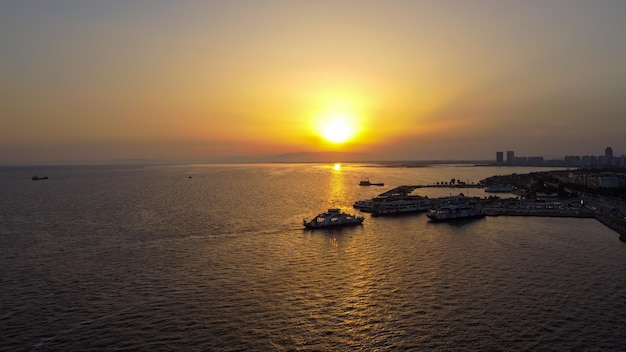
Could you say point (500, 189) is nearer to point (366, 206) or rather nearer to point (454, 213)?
point (366, 206)

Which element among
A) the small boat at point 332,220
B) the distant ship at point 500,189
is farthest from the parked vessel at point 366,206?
the distant ship at point 500,189

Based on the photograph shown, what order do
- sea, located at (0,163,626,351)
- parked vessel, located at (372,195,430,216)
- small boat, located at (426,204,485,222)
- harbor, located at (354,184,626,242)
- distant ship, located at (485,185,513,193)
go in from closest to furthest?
sea, located at (0,163,626,351) → small boat, located at (426,204,485,222) → harbor, located at (354,184,626,242) → parked vessel, located at (372,195,430,216) → distant ship, located at (485,185,513,193)

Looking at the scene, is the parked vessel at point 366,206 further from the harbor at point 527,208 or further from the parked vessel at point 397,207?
the parked vessel at point 397,207

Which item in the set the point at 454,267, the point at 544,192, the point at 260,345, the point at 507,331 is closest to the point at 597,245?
the point at 454,267

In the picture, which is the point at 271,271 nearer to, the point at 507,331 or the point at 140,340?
the point at 140,340

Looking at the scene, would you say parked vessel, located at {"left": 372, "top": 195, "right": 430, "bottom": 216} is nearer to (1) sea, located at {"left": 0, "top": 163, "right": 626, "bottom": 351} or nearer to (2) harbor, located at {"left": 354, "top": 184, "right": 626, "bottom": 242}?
(2) harbor, located at {"left": 354, "top": 184, "right": 626, "bottom": 242}

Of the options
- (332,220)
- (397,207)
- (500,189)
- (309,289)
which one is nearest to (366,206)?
(397,207)

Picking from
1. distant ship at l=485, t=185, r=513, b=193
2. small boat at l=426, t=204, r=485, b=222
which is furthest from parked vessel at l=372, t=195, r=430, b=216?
distant ship at l=485, t=185, r=513, b=193
